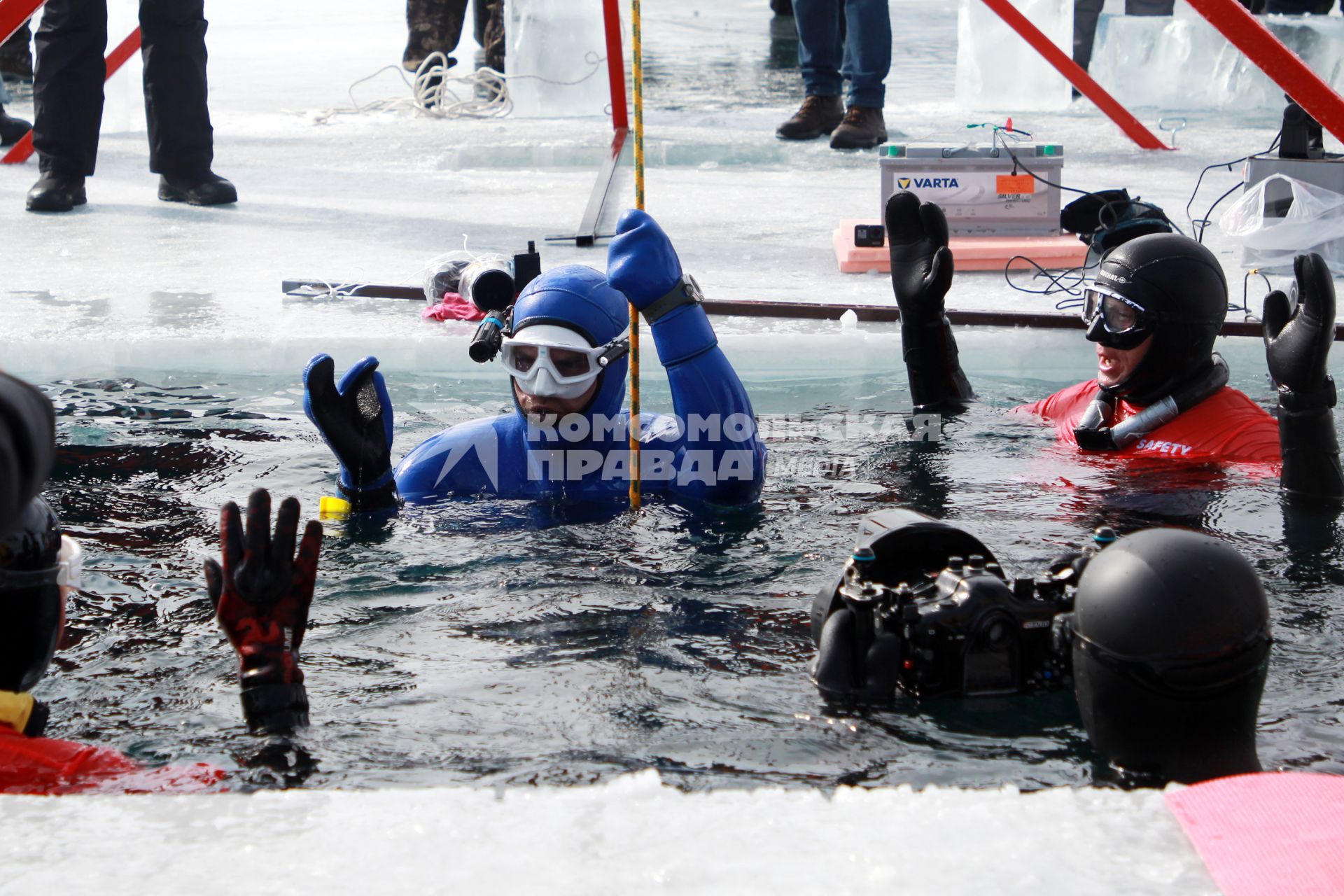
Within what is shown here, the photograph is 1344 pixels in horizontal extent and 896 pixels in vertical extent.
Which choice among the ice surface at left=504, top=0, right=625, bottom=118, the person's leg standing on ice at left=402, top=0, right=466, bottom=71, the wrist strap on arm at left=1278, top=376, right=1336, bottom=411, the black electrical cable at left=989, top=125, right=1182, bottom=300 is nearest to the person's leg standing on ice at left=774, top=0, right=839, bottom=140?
the ice surface at left=504, top=0, right=625, bottom=118

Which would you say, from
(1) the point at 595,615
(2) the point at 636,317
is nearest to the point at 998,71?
(2) the point at 636,317

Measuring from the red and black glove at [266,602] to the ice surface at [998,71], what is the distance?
7.55 meters

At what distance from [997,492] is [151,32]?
4.59 meters

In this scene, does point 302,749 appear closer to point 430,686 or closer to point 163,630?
point 430,686

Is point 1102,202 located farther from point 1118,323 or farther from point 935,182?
point 1118,323

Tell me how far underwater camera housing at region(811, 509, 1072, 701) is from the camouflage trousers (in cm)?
844

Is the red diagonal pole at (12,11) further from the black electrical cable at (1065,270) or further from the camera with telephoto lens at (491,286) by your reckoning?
the black electrical cable at (1065,270)

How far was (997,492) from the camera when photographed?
3.70 meters

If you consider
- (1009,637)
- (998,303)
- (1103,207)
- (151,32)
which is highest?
(151,32)

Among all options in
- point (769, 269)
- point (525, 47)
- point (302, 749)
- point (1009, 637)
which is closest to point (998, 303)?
point (769, 269)

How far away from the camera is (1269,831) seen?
1340 mm

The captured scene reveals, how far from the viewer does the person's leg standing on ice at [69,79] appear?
6.16 metres

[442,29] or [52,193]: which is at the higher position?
[442,29]

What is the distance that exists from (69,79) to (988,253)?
4053mm
